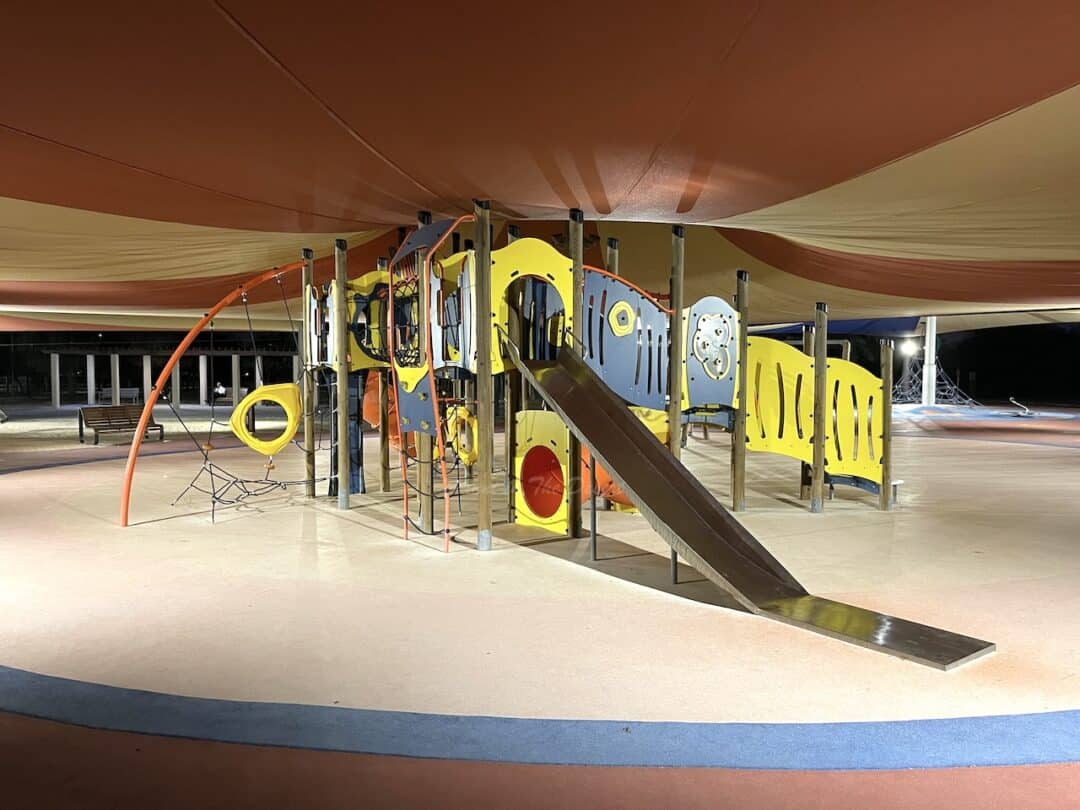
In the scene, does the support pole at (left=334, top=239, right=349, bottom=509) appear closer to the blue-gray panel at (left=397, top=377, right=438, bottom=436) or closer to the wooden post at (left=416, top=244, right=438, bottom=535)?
the wooden post at (left=416, top=244, right=438, bottom=535)

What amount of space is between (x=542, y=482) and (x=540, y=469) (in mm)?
126

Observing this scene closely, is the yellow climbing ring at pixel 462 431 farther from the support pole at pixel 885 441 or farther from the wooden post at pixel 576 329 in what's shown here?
the support pole at pixel 885 441

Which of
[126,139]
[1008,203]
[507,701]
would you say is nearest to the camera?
[507,701]

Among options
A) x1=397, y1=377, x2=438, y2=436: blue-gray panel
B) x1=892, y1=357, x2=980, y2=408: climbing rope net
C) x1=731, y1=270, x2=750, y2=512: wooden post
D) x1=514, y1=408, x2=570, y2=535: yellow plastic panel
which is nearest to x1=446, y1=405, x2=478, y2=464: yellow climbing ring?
x1=514, y1=408, x2=570, y2=535: yellow plastic panel

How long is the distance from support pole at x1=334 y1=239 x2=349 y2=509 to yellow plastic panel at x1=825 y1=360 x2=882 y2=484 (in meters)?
5.06

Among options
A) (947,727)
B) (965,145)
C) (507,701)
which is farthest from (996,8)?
(507,701)

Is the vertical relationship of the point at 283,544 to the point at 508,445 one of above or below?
below

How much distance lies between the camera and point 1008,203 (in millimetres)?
5609

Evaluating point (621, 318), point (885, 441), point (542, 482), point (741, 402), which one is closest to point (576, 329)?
point (621, 318)

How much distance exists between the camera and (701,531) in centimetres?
520

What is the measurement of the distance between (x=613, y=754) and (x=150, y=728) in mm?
1820

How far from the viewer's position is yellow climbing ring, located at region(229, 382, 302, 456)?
8180mm

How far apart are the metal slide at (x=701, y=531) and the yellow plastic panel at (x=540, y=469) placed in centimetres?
77

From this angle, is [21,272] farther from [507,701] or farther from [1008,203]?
[1008,203]
